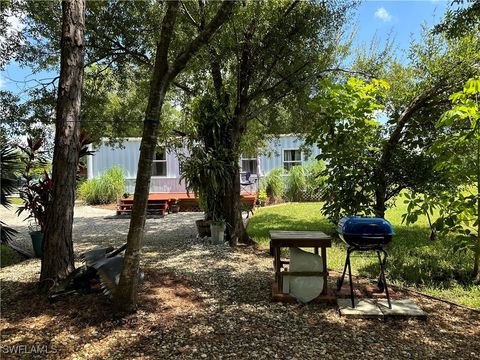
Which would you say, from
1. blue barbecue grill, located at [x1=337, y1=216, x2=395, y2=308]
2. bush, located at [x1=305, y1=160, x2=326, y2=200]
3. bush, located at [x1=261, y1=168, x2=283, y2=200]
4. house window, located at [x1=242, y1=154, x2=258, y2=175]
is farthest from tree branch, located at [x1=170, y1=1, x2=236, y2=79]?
house window, located at [x1=242, y1=154, x2=258, y2=175]

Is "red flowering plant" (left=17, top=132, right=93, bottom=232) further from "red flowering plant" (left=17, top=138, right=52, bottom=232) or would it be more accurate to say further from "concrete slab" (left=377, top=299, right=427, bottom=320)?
"concrete slab" (left=377, top=299, right=427, bottom=320)

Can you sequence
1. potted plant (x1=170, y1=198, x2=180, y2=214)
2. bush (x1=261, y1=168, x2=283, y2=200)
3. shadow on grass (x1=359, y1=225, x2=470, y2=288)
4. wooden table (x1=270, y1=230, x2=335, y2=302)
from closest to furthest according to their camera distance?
wooden table (x1=270, y1=230, x2=335, y2=302), shadow on grass (x1=359, y1=225, x2=470, y2=288), potted plant (x1=170, y1=198, x2=180, y2=214), bush (x1=261, y1=168, x2=283, y2=200)

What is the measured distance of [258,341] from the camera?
310 centimetres

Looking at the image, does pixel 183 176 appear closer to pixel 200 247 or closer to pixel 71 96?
pixel 200 247

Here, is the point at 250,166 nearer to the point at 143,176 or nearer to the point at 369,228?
the point at 369,228

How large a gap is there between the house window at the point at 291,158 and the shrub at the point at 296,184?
140 centimetres

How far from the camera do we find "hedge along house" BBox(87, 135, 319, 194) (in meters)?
17.0

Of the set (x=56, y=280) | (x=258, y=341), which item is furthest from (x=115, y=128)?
(x=258, y=341)

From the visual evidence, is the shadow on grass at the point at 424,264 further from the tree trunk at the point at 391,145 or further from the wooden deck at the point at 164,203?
the wooden deck at the point at 164,203

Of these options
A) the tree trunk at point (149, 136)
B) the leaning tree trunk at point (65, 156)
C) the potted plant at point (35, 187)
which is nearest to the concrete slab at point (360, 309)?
the tree trunk at point (149, 136)

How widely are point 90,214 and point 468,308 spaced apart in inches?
491

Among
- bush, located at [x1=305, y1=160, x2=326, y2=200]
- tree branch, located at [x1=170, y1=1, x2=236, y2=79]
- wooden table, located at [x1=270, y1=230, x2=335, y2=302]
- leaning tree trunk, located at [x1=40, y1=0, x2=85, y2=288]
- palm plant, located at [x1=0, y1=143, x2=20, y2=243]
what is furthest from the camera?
bush, located at [x1=305, y1=160, x2=326, y2=200]

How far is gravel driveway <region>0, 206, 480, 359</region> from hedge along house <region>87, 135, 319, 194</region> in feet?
39.9

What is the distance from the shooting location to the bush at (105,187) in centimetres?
1636
